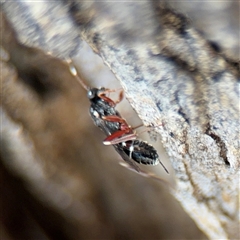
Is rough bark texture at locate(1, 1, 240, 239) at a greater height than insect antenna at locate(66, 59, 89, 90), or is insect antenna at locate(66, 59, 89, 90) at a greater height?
insect antenna at locate(66, 59, 89, 90)

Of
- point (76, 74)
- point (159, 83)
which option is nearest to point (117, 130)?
point (76, 74)

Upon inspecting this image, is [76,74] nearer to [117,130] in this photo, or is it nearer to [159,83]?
[117,130]

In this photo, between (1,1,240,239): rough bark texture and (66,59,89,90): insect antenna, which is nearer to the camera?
(1,1,240,239): rough bark texture

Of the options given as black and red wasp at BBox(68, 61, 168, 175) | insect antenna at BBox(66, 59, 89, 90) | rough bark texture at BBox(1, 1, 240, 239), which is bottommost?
rough bark texture at BBox(1, 1, 240, 239)

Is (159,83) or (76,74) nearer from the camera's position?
(159,83)

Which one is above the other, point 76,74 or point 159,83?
point 76,74
